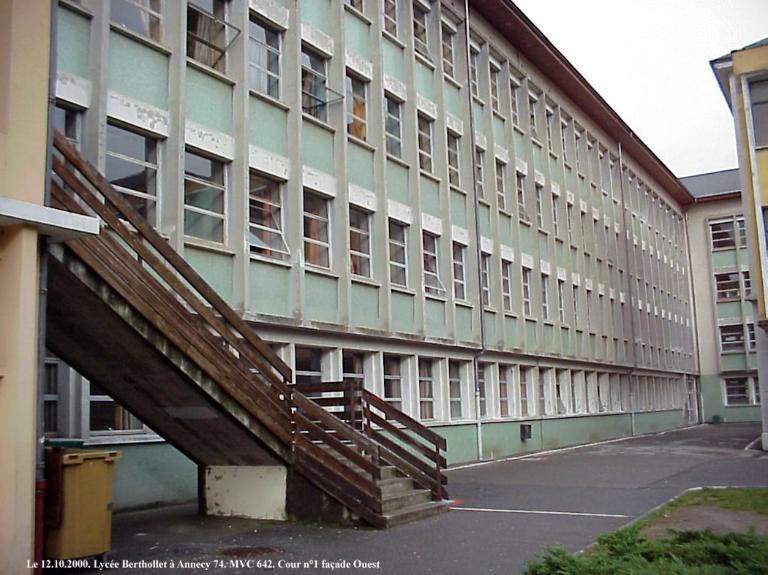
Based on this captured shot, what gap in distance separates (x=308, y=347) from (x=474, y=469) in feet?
19.6

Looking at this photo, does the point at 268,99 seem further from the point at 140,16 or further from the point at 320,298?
the point at 320,298

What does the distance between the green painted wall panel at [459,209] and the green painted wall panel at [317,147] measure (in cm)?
628

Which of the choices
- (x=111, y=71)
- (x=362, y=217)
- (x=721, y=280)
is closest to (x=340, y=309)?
(x=362, y=217)

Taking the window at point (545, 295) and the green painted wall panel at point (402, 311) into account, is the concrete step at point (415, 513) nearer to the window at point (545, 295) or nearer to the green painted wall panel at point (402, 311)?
the green painted wall panel at point (402, 311)

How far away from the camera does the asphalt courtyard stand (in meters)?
8.56

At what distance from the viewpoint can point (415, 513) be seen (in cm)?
1124

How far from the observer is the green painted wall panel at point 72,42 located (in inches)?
494

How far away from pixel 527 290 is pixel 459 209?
6.03 m

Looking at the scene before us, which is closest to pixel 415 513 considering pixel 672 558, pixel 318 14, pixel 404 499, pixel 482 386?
pixel 404 499

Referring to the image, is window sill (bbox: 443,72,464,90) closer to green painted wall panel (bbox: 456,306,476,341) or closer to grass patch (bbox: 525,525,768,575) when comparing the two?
green painted wall panel (bbox: 456,306,476,341)

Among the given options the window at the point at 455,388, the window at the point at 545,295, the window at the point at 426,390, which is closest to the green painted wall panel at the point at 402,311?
the window at the point at 426,390

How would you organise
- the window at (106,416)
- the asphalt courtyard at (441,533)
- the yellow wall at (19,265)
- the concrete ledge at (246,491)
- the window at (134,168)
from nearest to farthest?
the yellow wall at (19,265), the asphalt courtyard at (441,533), the concrete ledge at (246,491), the window at (106,416), the window at (134,168)

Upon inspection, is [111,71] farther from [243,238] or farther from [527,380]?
[527,380]

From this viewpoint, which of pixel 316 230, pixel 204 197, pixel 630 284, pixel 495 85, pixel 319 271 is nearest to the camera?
pixel 204 197
